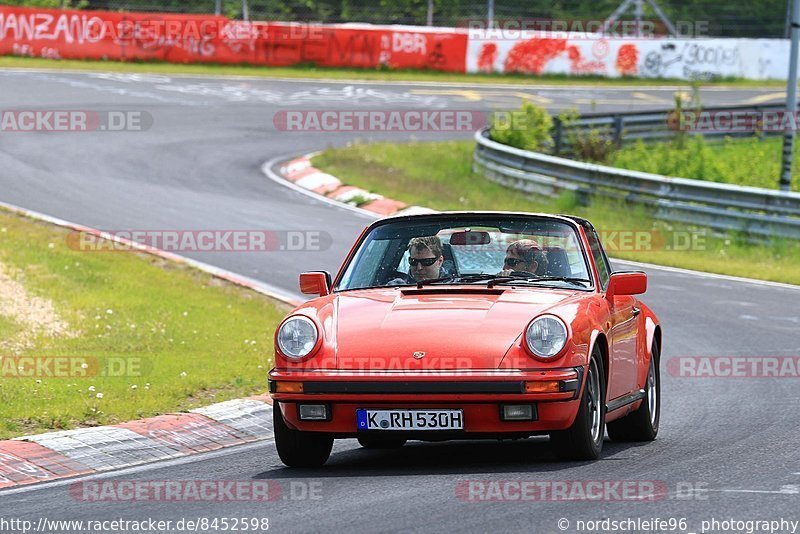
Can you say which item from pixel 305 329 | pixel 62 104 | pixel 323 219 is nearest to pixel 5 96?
pixel 62 104

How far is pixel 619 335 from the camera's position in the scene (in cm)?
856

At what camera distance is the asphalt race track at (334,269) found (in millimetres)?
6367

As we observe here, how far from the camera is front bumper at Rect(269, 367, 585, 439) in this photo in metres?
7.20

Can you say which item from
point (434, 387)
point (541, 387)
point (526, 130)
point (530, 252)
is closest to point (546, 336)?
point (541, 387)

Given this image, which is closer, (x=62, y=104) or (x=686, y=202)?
(x=686, y=202)

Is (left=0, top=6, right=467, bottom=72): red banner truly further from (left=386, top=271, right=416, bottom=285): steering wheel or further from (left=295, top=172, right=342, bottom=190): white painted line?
(left=386, top=271, right=416, bottom=285): steering wheel

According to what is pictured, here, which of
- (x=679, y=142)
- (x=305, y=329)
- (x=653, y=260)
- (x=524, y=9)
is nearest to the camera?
(x=305, y=329)

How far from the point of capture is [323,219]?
68.5ft

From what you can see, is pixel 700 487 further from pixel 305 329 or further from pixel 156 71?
pixel 156 71

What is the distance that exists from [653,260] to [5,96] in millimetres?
15673

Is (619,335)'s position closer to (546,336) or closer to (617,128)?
(546,336)

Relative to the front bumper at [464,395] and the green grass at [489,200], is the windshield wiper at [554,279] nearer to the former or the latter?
the front bumper at [464,395]

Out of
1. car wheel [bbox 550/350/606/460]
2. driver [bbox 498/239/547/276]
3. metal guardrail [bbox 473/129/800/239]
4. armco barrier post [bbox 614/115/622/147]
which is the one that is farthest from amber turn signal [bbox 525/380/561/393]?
armco barrier post [bbox 614/115/622/147]

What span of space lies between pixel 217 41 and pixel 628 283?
31.3 meters
